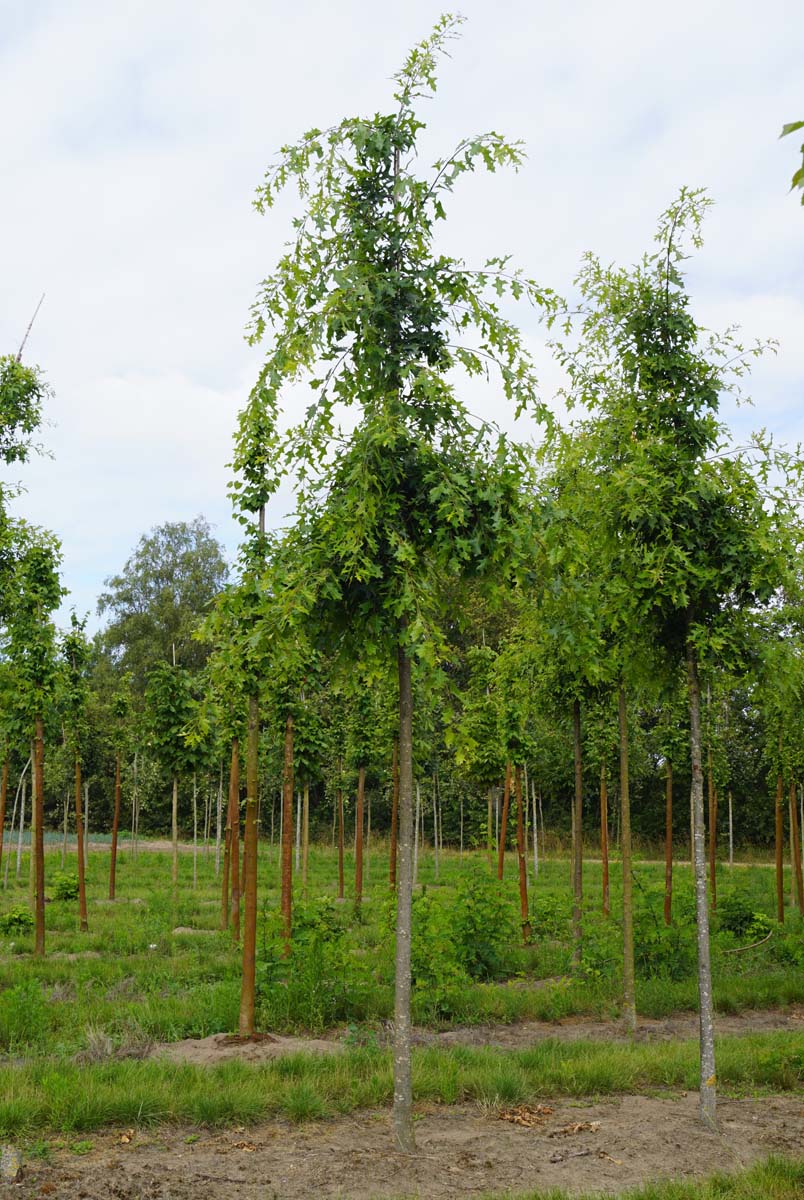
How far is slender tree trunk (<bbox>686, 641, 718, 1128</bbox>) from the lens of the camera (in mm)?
6938

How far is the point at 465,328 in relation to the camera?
6.84 metres

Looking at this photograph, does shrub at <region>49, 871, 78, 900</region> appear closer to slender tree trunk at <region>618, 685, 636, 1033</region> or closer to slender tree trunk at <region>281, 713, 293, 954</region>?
slender tree trunk at <region>281, 713, 293, 954</region>

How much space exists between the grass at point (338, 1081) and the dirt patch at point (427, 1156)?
0.65 feet

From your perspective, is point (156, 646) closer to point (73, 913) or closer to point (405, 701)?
point (73, 913)

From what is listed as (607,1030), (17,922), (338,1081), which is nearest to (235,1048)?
(338,1081)

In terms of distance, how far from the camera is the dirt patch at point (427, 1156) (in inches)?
222

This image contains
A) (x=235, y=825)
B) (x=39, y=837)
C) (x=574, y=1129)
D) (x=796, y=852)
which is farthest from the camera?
(x=796, y=852)

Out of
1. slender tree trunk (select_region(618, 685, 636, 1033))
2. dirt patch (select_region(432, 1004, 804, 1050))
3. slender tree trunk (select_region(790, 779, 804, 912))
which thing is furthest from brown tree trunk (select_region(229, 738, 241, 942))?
slender tree trunk (select_region(790, 779, 804, 912))

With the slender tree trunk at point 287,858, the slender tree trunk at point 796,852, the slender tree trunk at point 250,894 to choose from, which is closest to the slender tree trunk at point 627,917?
the slender tree trunk at point 250,894

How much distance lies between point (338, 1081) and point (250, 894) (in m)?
2.39

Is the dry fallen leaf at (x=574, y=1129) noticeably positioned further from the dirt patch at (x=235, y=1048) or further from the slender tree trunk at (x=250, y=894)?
the slender tree trunk at (x=250, y=894)

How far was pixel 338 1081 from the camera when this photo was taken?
24.6 feet

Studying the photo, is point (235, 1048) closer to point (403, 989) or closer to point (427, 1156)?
point (427, 1156)

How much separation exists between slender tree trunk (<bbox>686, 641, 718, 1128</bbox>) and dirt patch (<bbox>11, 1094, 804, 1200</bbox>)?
0.80 ft
